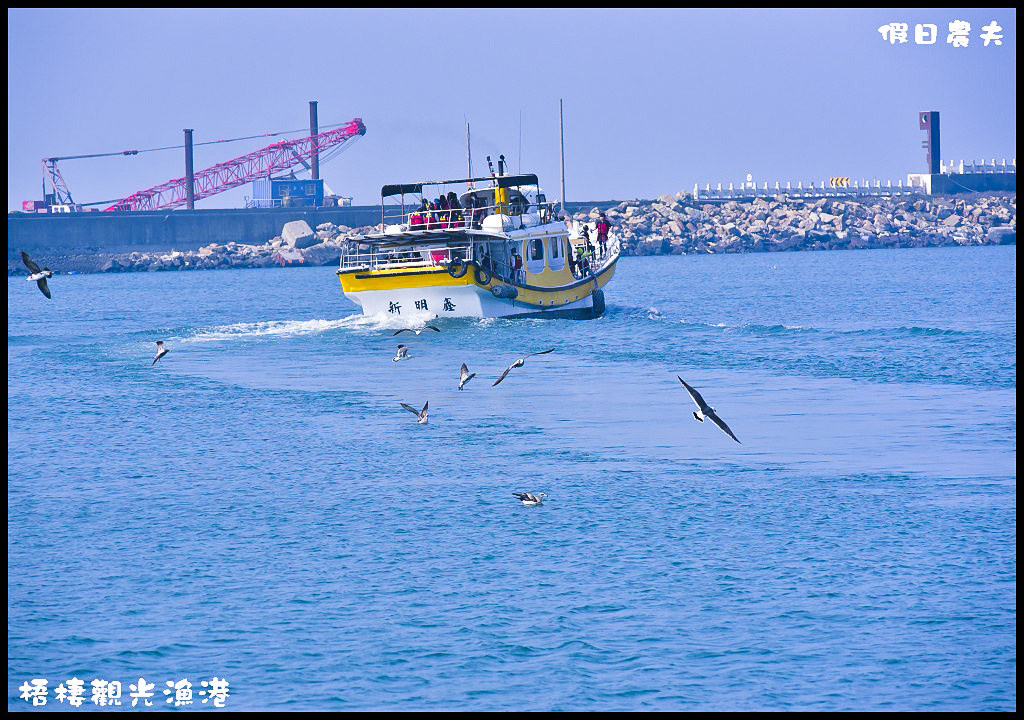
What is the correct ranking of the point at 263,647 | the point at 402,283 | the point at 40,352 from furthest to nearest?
the point at 40,352
the point at 402,283
the point at 263,647

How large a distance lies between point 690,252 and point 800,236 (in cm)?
1100

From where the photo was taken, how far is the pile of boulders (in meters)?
139

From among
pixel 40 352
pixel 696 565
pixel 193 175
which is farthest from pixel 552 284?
pixel 193 175

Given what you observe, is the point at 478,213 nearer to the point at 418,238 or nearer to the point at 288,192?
the point at 418,238

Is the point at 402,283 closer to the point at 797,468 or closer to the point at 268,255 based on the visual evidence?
the point at 797,468

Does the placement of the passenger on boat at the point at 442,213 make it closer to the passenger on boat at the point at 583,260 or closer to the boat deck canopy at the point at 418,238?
the boat deck canopy at the point at 418,238

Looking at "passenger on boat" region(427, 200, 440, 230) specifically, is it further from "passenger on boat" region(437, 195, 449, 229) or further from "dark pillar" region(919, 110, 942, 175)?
"dark pillar" region(919, 110, 942, 175)

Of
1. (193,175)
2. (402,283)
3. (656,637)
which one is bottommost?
(656,637)

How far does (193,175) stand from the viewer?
473 feet

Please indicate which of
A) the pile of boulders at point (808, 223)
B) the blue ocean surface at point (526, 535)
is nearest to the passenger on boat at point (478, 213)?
the blue ocean surface at point (526, 535)

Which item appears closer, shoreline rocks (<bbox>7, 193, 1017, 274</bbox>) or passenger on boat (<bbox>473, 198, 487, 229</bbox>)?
passenger on boat (<bbox>473, 198, 487, 229</bbox>)

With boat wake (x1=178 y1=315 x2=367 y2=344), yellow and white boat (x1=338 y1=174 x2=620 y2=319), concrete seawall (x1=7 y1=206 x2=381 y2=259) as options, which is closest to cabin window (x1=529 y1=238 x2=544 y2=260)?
yellow and white boat (x1=338 y1=174 x2=620 y2=319)

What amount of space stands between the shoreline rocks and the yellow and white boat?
86.0m

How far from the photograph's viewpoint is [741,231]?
141m
